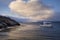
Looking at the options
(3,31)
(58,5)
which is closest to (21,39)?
(3,31)

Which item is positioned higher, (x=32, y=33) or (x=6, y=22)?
(x=6, y=22)

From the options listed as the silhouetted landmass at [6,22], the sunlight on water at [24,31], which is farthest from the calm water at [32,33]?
the silhouetted landmass at [6,22]

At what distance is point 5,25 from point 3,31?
0.42ft

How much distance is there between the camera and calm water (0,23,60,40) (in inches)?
144

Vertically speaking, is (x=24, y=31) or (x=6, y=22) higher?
(x=6, y=22)

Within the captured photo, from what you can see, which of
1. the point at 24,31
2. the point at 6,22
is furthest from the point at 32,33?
the point at 6,22

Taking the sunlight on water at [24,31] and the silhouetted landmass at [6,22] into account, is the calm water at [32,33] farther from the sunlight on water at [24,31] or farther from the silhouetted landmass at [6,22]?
the silhouetted landmass at [6,22]

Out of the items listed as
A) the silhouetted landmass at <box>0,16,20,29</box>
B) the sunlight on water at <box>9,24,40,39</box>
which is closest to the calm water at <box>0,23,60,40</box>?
the sunlight on water at <box>9,24,40,39</box>

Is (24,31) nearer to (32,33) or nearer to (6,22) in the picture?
(32,33)

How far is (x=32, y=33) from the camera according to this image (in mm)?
3777

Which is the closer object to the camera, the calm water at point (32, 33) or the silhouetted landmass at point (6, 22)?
the calm water at point (32, 33)

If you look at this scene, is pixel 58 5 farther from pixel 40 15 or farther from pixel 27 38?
pixel 27 38

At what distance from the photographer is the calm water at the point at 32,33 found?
3652mm

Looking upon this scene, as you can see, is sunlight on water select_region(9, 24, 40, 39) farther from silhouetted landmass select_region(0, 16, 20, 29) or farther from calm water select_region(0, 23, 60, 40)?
silhouetted landmass select_region(0, 16, 20, 29)
